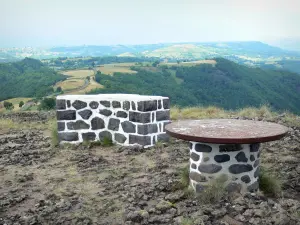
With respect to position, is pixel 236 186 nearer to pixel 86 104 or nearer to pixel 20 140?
pixel 86 104

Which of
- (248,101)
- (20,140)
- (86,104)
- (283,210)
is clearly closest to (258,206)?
(283,210)

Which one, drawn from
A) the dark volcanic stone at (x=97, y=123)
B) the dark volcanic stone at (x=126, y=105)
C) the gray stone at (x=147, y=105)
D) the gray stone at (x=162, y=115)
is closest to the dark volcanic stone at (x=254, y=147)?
the gray stone at (x=147, y=105)

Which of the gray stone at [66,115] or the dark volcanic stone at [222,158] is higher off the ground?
the dark volcanic stone at [222,158]

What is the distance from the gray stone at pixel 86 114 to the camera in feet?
25.3

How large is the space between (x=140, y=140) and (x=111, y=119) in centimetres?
90

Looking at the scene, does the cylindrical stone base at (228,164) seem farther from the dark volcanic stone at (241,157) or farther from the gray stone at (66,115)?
the gray stone at (66,115)

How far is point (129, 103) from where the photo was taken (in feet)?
24.0

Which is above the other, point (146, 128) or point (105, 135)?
point (146, 128)

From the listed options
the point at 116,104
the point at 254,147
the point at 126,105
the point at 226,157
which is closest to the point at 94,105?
the point at 116,104

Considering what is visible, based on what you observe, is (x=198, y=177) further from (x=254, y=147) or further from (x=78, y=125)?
(x=78, y=125)

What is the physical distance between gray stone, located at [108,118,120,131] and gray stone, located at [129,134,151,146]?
0.42 metres

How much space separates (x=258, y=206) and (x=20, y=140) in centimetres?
646

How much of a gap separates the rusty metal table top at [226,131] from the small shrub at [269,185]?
2.23ft

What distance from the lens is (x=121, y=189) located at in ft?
16.1
